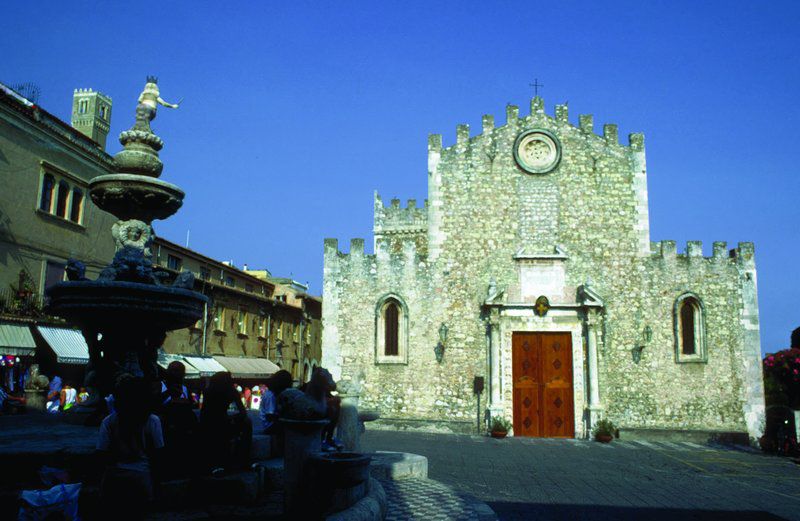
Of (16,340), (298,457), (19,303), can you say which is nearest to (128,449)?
(298,457)

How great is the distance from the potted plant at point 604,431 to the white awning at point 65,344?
1714cm

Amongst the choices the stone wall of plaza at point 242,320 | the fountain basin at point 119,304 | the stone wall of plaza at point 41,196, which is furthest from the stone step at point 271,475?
the stone wall of plaza at point 242,320

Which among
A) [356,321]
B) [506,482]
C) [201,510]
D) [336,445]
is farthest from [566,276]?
[201,510]

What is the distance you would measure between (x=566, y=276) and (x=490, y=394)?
4.56 metres

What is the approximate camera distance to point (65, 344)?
2291cm

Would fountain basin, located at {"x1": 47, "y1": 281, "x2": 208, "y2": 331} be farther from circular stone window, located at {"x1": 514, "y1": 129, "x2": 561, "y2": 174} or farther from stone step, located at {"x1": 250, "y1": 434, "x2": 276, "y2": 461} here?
circular stone window, located at {"x1": 514, "y1": 129, "x2": 561, "y2": 174}

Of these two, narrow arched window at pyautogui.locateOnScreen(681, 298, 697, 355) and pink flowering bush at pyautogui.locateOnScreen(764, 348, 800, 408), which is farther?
narrow arched window at pyautogui.locateOnScreen(681, 298, 697, 355)

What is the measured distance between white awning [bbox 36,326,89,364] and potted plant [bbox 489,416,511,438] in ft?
46.1

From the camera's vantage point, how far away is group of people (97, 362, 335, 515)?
→ 16.1 feet

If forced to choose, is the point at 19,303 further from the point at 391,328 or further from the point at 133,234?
the point at 133,234

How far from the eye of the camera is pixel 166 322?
8.31 m

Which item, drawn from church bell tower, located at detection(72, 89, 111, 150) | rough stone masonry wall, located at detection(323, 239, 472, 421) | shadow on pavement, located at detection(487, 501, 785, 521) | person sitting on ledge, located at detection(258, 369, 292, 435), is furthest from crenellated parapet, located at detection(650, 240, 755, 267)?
church bell tower, located at detection(72, 89, 111, 150)

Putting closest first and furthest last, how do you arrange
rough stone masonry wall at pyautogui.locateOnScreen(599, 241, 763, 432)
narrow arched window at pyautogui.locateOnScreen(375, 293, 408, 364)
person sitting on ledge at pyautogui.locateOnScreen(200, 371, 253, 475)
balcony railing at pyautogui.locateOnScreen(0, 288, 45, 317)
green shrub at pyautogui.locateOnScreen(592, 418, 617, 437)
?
1. person sitting on ledge at pyautogui.locateOnScreen(200, 371, 253, 475)
2. green shrub at pyautogui.locateOnScreen(592, 418, 617, 437)
3. rough stone masonry wall at pyautogui.locateOnScreen(599, 241, 763, 432)
4. balcony railing at pyautogui.locateOnScreen(0, 288, 45, 317)
5. narrow arched window at pyautogui.locateOnScreen(375, 293, 408, 364)

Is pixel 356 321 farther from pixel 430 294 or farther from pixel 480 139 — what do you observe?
pixel 480 139
